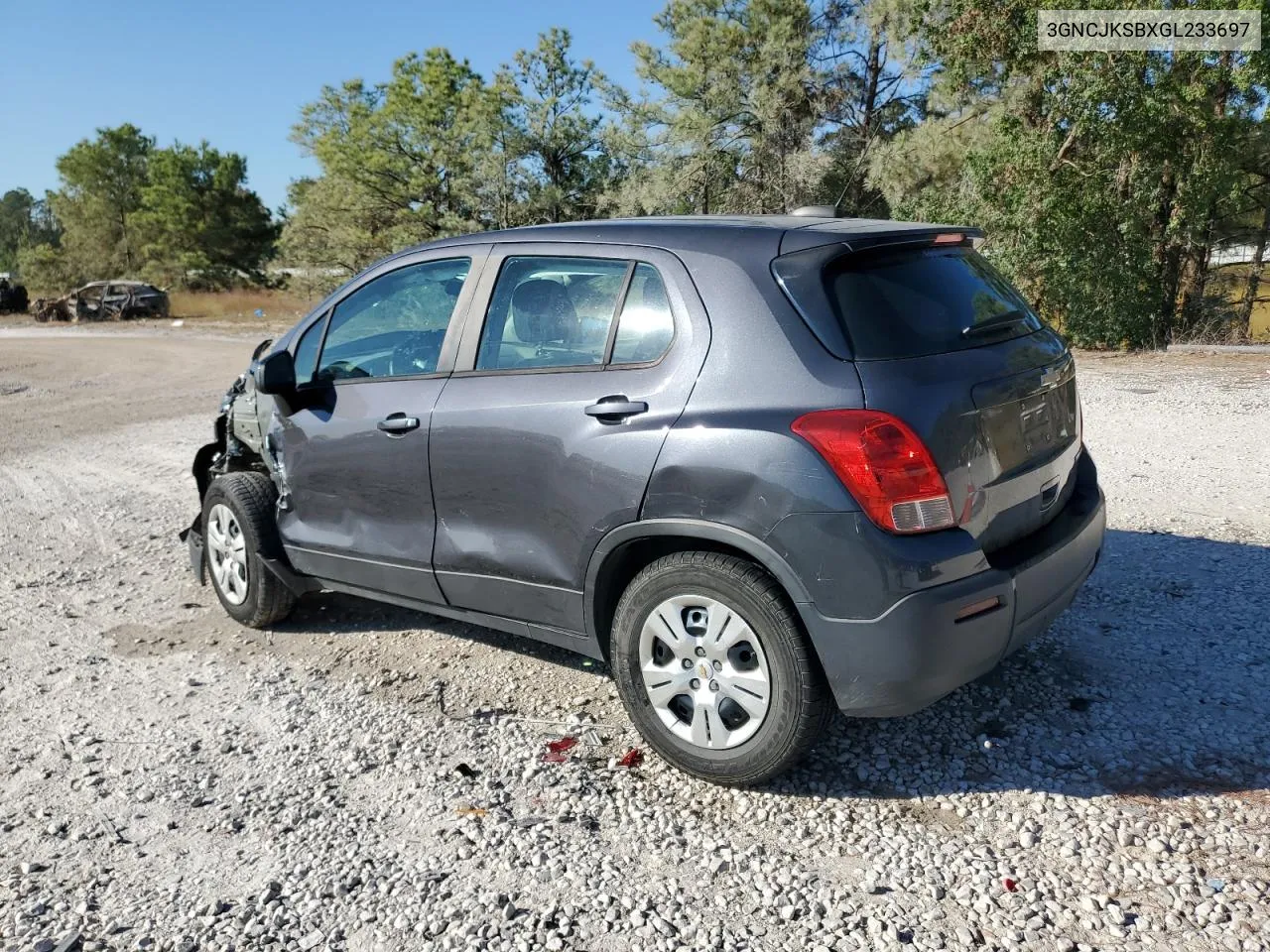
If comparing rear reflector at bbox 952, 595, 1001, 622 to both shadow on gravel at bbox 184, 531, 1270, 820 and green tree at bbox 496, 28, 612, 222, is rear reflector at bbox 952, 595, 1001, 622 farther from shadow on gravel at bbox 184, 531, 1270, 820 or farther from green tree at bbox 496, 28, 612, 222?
green tree at bbox 496, 28, 612, 222

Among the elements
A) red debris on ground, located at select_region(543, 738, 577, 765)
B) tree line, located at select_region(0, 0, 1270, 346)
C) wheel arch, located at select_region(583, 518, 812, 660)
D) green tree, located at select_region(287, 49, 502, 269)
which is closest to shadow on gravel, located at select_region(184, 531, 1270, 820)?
red debris on ground, located at select_region(543, 738, 577, 765)

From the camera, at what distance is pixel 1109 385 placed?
11.7 metres

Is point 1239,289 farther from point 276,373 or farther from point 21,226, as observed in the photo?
point 21,226

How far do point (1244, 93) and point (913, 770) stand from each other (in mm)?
16807

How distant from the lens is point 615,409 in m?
3.38

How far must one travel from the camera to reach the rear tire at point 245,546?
4918mm

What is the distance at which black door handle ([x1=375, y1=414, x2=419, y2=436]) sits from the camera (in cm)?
405

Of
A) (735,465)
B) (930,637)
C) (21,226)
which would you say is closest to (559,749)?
(735,465)

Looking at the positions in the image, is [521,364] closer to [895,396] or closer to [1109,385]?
[895,396]

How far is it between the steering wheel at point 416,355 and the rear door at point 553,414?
0.63 feet

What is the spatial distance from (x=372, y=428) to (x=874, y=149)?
2263 cm

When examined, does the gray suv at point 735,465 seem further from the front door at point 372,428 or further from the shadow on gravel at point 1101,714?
the shadow on gravel at point 1101,714

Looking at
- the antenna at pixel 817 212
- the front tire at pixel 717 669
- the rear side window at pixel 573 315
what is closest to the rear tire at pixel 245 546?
the rear side window at pixel 573 315

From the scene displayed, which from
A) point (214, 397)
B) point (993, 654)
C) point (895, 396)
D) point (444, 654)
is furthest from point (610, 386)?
point (214, 397)
